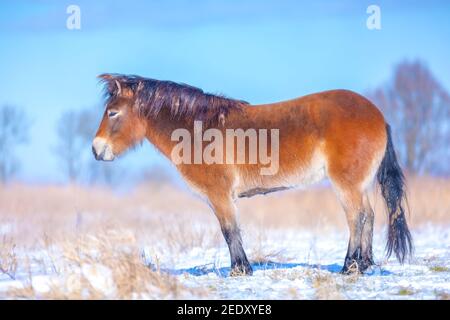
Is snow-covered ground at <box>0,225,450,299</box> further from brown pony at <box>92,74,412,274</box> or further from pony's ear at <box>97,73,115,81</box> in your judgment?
pony's ear at <box>97,73,115,81</box>

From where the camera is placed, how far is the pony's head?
7926 mm

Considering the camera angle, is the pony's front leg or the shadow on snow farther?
the shadow on snow

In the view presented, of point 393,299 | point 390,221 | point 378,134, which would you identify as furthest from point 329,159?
point 393,299

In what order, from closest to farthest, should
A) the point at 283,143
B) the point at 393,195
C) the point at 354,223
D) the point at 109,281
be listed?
the point at 109,281 → the point at 354,223 → the point at 283,143 → the point at 393,195

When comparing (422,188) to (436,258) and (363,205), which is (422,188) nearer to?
(436,258)

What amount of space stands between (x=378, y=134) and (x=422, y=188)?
11978 millimetres

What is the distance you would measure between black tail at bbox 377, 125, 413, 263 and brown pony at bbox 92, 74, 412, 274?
0.04 feet

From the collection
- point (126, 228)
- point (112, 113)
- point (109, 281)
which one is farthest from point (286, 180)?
point (126, 228)

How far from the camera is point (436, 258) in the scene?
8.97 metres

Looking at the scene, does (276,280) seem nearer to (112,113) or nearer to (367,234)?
(367,234)

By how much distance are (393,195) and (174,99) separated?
3.31 meters

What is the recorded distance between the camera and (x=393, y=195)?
25.3ft

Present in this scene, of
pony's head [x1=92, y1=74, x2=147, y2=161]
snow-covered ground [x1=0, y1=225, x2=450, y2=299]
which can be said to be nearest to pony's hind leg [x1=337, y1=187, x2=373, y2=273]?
snow-covered ground [x1=0, y1=225, x2=450, y2=299]

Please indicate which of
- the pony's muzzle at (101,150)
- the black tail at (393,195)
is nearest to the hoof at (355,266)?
the black tail at (393,195)
